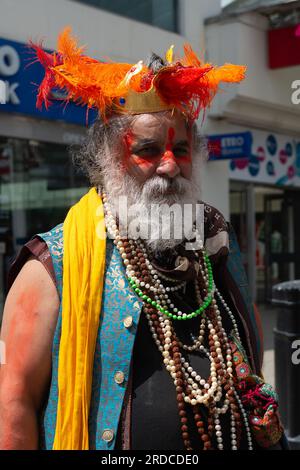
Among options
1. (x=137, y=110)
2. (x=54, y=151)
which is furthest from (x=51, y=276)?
(x=54, y=151)

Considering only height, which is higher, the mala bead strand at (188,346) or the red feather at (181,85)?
the red feather at (181,85)

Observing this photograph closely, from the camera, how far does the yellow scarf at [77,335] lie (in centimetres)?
166

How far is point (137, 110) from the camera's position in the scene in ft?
6.20

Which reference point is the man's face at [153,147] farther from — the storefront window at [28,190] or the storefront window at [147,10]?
the storefront window at [147,10]

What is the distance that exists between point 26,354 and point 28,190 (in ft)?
19.4

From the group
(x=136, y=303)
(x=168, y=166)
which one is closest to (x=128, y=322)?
(x=136, y=303)

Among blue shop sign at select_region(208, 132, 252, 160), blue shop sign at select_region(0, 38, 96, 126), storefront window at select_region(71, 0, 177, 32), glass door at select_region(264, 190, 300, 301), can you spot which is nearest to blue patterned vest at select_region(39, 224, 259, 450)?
blue shop sign at select_region(0, 38, 96, 126)

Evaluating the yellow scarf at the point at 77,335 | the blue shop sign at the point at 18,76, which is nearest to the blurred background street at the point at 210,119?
the blue shop sign at the point at 18,76

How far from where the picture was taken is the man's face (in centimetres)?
186

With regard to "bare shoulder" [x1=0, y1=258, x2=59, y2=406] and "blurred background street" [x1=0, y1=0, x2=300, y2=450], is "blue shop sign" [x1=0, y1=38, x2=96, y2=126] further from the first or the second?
"bare shoulder" [x1=0, y1=258, x2=59, y2=406]

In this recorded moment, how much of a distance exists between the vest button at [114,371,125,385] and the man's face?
0.55m

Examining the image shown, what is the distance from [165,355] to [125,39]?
21.7ft

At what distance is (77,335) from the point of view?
1.69 m

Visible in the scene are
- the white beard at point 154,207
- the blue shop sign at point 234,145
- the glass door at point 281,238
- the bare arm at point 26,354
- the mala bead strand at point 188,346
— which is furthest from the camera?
the glass door at point 281,238
